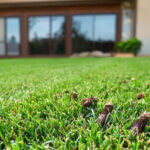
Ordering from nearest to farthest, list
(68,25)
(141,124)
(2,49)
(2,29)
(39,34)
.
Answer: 1. (141,124)
2. (68,25)
3. (39,34)
4. (2,29)
5. (2,49)

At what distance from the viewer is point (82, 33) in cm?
1048

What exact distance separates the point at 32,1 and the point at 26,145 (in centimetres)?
1066

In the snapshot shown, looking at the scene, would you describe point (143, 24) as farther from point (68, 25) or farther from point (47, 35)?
point (47, 35)

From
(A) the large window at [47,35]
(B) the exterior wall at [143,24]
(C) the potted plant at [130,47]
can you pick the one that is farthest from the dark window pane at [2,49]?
(B) the exterior wall at [143,24]

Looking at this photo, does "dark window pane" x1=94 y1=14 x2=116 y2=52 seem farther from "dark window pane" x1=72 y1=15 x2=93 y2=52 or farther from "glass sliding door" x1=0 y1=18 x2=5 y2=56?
"glass sliding door" x1=0 y1=18 x2=5 y2=56

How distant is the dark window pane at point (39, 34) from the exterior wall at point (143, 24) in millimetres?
5179

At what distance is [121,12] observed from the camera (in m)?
9.79

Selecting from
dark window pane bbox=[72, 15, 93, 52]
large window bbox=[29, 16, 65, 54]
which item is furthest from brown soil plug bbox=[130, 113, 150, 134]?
large window bbox=[29, 16, 65, 54]

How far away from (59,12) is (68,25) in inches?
37.2

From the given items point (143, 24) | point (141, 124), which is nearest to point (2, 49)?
point (143, 24)

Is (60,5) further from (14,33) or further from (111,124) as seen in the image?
(111,124)

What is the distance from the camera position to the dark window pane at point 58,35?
10.6 meters

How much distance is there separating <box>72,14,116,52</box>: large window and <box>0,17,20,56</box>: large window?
3.61 meters

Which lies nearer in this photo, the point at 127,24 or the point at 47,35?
the point at 127,24
